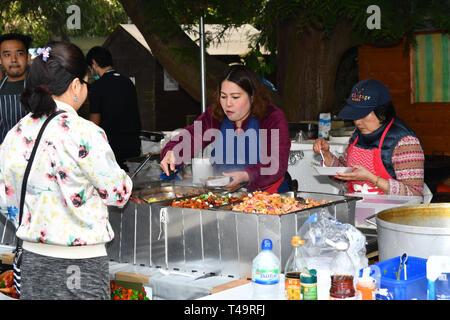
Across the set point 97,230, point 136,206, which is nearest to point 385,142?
point 136,206

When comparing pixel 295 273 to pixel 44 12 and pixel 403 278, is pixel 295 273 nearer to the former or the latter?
pixel 403 278

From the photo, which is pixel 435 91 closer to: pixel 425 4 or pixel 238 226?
pixel 425 4

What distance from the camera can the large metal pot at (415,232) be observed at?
2.11 metres

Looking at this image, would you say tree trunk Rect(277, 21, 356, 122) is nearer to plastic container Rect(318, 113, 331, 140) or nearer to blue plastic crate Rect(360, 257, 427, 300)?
plastic container Rect(318, 113, 331, 140)

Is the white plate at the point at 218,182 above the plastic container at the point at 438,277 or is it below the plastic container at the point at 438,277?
above

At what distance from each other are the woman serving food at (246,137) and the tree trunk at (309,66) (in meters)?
3.55

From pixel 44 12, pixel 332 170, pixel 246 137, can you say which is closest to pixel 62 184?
pixel 332 170

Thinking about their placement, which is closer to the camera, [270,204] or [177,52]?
[270,204]

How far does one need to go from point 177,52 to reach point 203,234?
15.2 ft

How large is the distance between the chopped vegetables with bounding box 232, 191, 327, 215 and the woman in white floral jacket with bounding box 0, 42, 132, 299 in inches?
25.1

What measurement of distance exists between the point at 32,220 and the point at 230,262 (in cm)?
81

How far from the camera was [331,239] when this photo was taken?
7.79 ft

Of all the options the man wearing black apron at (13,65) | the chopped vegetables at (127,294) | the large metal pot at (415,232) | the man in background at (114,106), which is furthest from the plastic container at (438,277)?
the man in background at (114,106)

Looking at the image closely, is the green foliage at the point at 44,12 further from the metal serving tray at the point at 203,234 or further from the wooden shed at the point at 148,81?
the metal serving tray at the point at 203,234
